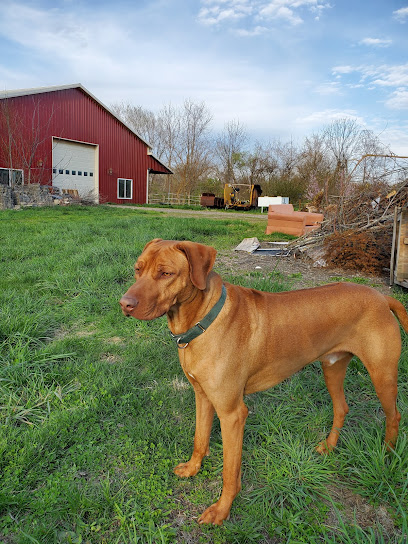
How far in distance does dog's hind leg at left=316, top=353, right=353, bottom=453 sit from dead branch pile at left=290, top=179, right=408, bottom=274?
493 cm

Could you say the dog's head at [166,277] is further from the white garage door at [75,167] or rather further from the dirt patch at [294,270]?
the white garage door at [75,167]

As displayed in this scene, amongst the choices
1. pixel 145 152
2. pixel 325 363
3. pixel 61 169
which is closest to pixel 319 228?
pixel 325 363

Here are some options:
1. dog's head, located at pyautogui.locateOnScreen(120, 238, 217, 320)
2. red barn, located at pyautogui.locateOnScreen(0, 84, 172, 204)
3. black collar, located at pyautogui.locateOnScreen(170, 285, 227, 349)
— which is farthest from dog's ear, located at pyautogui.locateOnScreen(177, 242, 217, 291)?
red barn, located at pyautogui.locateOnScreen(0, 84, 172, 204)

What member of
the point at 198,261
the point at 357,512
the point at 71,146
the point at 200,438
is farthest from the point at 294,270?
the point at 71,146

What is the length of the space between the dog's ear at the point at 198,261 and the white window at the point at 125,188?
27.2 meters

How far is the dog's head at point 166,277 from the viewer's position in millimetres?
1859

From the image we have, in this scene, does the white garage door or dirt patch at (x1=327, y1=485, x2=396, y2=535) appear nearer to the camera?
dirt patch at (x1=327, y1=485, x2=396, y2=535)

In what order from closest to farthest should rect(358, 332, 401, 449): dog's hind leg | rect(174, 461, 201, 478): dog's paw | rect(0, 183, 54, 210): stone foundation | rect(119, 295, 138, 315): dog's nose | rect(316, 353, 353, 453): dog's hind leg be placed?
rect(119, 295, 138, 315): dog's nose, rect(358, 332, 401, 449): dog's hind leg, rect(174, 461, 201, 478): dog's paw, rect(316, 353, 353, 453): dog's hind leg, rect(0, 183, 54, 210): stone foundation

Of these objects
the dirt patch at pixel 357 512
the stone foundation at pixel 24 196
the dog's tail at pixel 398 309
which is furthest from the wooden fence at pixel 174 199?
Answer: the dirt patch at pixel 357 512

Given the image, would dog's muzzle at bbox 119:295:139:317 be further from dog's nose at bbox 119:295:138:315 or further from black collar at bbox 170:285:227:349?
black collar at bbox 170:285:227:349

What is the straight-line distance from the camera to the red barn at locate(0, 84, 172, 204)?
68.6 ft

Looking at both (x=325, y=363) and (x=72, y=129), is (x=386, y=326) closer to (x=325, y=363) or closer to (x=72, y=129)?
(x=325, y=363)

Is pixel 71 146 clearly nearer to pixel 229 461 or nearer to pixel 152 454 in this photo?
pixel 152 454

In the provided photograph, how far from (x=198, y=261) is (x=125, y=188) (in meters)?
27.6
